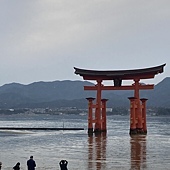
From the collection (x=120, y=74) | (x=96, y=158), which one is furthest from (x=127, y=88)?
(x=96, y=158)

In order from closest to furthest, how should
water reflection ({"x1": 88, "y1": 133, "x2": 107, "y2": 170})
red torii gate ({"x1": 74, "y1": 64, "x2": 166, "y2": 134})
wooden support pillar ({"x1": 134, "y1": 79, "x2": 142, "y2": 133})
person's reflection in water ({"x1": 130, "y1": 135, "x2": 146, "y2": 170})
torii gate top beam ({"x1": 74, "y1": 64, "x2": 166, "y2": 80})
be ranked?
water reflection ({"x1": 88, "y1": 133, "x2": 107, "y2": 170}) < person's reflection in water ({"x1": 130, "y1": 135, "x2": 146, "y2": 170}) < torii gate top beam ({"x1": 74, "y1": 64, "x2": 166, "y2": 80}) < red torii gate ({"x1": 74, "y1": 64, "x2": 166, "y2": 134}) < wooden support pillar ({"x1": 134, "y1": 79, "x2": 142, "y2": 133})

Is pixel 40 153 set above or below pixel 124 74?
below

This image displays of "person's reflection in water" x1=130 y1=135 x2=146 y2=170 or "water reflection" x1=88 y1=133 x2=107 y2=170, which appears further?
"person's reflection in water" x1=130 y1=135 x2=146 y2=170

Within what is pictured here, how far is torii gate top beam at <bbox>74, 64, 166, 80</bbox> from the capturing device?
126 ft

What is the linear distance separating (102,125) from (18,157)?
18796 millimetres

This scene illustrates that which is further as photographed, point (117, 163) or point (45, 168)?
point (117, 163)

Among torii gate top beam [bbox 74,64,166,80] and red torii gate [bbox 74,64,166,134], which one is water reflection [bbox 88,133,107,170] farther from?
torii gate top beam [bbox 74,64,166,80]

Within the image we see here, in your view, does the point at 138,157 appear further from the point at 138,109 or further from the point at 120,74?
the point at 120,74

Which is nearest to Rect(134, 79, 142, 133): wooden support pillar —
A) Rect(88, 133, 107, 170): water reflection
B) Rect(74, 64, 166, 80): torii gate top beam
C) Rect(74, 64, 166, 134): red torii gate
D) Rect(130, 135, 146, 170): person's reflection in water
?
Rect(74, 64, 166, 134): red torii gate

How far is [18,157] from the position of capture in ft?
78.5

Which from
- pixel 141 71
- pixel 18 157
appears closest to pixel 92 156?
pixel 18 157

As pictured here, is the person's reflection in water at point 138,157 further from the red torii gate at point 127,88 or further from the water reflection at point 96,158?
the red torii gate at point 127,88

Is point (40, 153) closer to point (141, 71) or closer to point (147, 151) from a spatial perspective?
point (147, 151)

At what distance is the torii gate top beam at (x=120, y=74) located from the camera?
1507 inches
